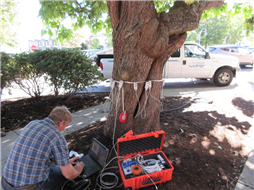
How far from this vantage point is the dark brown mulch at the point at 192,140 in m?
2.43

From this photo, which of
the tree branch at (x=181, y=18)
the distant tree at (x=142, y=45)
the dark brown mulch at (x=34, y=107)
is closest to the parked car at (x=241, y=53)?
the dark brown mulch at (x=34, y=107)

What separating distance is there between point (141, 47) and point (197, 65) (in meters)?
6.37

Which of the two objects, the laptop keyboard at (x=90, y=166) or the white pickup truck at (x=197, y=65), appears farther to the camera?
the white pickup truck at (x=197, y=65)

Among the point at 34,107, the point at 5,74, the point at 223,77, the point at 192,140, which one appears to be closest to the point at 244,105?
the point at 223,77

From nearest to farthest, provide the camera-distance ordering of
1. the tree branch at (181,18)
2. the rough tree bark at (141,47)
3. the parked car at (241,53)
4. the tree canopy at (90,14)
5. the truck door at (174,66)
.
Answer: the rough tree bark at (141,47) < the tree branch at (181,18) < the tree canopy at (90,14) < the truck door at (174,66) < the parked car at (241,53)

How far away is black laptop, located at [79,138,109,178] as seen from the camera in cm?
243

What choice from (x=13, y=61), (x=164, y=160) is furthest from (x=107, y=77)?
(x=164, y=160)

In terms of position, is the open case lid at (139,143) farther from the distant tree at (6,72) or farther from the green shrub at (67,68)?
the distant tree at (6,72)

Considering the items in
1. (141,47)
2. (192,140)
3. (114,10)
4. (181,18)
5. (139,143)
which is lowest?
(192,140)

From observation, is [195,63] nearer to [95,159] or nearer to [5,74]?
[95,159]

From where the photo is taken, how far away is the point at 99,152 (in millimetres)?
2547

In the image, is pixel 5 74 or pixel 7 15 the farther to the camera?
pixel 7 15

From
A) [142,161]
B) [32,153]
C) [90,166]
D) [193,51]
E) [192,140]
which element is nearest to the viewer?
[32,153]

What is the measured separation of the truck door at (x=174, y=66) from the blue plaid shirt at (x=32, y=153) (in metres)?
7.08
